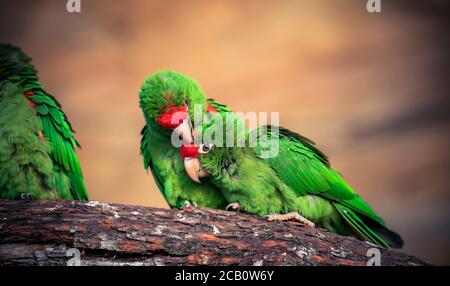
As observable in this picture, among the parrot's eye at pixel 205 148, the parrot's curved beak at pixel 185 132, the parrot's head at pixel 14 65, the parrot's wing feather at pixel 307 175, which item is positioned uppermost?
the parrot's head at pixel 14 65

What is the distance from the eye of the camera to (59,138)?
3.78 m

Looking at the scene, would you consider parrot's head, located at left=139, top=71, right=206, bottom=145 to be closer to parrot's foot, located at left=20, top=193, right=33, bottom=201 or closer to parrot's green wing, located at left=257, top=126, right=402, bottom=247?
parrot's green wing, located at left=257, top=126, right=402, bottom=247

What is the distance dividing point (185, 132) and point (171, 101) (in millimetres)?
248

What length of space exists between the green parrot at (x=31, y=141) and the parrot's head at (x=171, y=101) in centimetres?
67

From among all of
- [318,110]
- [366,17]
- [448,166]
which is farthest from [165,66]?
[448,166]

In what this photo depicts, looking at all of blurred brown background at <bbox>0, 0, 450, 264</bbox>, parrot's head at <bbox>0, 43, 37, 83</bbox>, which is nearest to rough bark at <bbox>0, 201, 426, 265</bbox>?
parrot's head at <bbox>0, 43, 37, 83</bbox>

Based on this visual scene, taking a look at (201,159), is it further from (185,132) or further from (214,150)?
(185,132)

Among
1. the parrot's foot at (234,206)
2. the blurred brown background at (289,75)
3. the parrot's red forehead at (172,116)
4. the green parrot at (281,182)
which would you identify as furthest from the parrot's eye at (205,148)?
the blurred brown background at (289,75)

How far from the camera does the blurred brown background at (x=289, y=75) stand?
5.30 meters

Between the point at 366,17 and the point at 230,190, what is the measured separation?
8.48 feet

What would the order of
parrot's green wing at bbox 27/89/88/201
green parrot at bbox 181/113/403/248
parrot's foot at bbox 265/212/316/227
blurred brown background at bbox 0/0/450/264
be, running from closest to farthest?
parrot's foot at bbox 265/212/316/227, green parrot at bbox 181/113/403/248, parrot's green wing at bbox 27/89/88/201, blurred brown background at bbox 0/0/450/264

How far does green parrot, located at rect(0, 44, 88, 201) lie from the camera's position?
3.52m

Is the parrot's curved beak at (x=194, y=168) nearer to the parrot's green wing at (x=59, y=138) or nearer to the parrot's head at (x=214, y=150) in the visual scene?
the parrot's head at (x=214, y=150)

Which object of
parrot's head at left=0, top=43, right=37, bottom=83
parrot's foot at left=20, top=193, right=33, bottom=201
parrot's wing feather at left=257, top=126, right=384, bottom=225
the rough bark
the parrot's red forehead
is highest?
parrot's head at left=0, top=43, right=37, bottom=83
